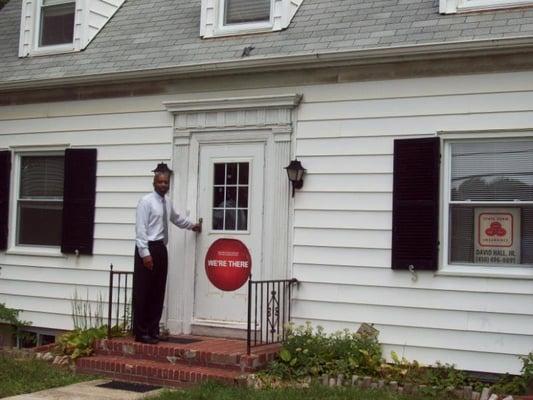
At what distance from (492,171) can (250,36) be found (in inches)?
133

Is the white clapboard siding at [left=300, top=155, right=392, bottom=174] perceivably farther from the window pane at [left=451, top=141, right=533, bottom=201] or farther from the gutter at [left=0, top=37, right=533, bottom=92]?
the gutter at [left=0, top=37, right=533, bottom=92]

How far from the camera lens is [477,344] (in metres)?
7.35

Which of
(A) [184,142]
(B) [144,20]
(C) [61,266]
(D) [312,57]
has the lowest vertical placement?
(C) [61,266]

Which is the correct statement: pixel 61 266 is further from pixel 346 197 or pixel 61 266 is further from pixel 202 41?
pixel 346 197

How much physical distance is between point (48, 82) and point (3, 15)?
299cm

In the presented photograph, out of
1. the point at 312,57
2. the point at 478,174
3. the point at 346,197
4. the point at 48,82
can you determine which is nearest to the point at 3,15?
the point at 48,82

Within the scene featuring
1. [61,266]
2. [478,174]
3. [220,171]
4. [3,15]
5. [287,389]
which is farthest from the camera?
[3,15]

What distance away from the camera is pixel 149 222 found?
8391mm

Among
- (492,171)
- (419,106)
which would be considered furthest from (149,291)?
(492,171)

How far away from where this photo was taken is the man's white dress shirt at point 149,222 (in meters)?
8.27

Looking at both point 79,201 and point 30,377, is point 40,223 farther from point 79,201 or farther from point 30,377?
point 30,377

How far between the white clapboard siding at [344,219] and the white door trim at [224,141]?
0.21m

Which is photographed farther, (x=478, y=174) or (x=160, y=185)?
(x=160, y=185)

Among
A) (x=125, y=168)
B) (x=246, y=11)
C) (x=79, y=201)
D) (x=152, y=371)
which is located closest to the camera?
(x=152, y=371)
